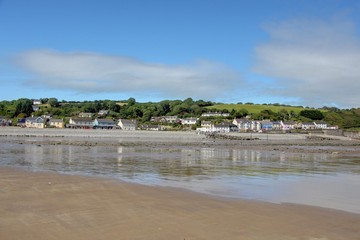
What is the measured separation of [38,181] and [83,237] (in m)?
7.20

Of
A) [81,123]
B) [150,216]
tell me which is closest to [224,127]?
[81,123]

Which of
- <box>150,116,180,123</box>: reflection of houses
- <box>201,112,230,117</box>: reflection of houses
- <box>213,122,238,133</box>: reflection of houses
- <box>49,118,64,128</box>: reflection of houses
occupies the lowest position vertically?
<box>213,122,238,133</box>: reflection of houses

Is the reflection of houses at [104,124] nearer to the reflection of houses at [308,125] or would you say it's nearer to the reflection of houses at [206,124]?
the reflection of houses at [206,124]

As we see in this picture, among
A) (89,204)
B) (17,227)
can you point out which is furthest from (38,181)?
(17,227)

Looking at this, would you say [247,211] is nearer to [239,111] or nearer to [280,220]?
[280,220]

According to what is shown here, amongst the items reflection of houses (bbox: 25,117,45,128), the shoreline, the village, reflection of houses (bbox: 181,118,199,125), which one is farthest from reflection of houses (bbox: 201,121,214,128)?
reflection of houses (bbox: 25,117,45,128)

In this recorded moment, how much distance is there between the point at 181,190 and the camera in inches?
480

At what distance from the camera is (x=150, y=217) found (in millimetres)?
8164

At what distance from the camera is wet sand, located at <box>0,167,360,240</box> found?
6.98 meters

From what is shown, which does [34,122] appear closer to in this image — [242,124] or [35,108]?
[35,108]

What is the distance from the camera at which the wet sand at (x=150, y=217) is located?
6.98 meters

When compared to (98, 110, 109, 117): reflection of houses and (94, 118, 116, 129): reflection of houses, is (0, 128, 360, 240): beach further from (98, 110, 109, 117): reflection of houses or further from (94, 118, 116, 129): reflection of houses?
(98, 110, 109, 117): reflection of houses

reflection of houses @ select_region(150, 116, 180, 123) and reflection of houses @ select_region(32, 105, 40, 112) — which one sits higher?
reflection of houses @ select_region(32, 105, 40, 112)

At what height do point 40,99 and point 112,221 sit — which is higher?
point 40,99
